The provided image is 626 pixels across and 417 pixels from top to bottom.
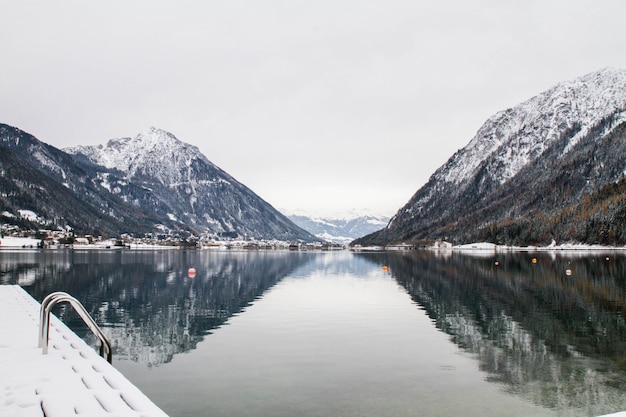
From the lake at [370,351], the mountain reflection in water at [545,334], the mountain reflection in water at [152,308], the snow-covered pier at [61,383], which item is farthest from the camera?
the mountain reflection in water at [152,308]

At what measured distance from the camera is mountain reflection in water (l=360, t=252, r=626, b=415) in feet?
77.0

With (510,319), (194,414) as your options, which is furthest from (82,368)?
(510,319)

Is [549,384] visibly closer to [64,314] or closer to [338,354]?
[338,354]

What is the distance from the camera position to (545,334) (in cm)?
3656

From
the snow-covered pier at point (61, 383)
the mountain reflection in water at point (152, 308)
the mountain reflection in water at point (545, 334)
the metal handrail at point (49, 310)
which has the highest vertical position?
the metal handrail at point (49, 310)

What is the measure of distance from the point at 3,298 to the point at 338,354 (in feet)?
105

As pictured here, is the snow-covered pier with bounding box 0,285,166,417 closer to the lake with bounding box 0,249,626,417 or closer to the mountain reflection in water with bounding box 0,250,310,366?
the lake with bounding box 0,249,626,417

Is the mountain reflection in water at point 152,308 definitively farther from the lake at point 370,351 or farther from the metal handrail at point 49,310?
the metal handrail at point 49,310

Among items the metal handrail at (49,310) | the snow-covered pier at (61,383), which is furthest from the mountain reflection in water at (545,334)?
the metal handrail at (49,310)

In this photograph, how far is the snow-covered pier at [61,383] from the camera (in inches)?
565

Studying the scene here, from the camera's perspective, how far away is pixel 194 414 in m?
19.6

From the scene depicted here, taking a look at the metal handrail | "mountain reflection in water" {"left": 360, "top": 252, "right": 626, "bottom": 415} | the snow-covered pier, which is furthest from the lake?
the metal handrail

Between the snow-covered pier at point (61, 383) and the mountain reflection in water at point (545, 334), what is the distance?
17.1 meters

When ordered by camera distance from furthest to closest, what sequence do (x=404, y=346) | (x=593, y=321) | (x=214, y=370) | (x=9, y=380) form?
(x=593, y=321)
(x=404, y=346)
(x=214, y=370)
(x=9, y=380)
